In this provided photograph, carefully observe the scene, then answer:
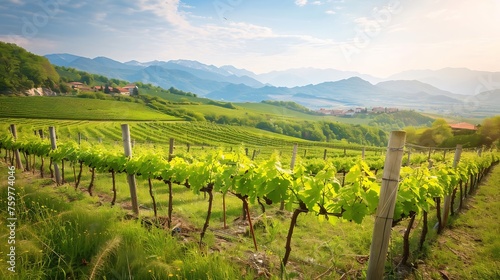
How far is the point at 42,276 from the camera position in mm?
3512

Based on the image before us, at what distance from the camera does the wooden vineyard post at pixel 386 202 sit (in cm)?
282

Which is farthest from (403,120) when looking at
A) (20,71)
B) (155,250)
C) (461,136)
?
(20,71)

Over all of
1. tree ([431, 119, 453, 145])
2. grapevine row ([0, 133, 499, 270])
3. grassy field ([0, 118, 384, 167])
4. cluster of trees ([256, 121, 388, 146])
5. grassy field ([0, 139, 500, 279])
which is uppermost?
grapevine row ([0, 133, 499, 270])

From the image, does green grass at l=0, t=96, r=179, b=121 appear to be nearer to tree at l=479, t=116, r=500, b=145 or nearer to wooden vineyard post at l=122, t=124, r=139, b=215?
wooden vineyard post at l=122, t=124, r=139, b=215

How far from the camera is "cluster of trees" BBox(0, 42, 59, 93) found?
92375 millimetres

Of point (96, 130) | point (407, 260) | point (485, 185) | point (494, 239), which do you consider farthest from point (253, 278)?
point (96, 130)

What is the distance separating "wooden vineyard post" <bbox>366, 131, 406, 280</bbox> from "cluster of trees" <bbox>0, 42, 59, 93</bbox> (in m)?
117

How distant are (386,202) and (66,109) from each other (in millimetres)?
100261

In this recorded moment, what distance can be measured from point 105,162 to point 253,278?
608cm

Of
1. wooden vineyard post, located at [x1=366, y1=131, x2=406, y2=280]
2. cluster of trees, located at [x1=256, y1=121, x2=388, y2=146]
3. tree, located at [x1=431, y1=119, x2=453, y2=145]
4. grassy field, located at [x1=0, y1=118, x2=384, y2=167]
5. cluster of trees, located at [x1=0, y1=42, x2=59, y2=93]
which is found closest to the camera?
wooden vineyard post, located at [x1=366, y1=131, x2=406, y2=280]

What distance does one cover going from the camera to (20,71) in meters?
105

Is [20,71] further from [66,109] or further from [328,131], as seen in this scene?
[328,131]

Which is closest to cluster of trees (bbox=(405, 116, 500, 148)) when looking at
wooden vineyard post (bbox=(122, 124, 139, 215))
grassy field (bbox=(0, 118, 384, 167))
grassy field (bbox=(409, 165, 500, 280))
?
grassy field (bbox=(0, 118, 384, 167))

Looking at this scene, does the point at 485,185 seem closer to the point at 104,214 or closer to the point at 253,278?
the point at 253,278
